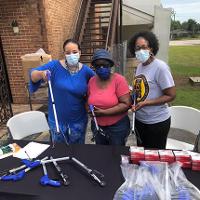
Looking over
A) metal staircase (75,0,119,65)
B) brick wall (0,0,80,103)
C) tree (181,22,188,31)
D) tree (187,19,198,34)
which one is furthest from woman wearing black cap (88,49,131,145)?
tree (181,22,188,31)

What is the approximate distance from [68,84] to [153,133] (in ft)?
3.15

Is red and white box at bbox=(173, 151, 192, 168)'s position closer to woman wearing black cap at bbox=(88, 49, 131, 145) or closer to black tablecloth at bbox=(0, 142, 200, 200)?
black tablecloth at bbox=(0, 142, 200, 200)

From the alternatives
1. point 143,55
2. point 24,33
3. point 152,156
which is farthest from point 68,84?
point 24,33

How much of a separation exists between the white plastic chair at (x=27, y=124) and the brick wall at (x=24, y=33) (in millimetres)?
3129

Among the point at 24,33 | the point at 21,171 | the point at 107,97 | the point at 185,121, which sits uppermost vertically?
the point at 24,33

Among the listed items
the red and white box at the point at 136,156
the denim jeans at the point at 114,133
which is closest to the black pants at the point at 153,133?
the denim jeans at the point at 114,133

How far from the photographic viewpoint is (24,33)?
5.84 m

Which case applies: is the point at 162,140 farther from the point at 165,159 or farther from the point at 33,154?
the point at 33,154

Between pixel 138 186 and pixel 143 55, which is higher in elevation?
pixel 143 55

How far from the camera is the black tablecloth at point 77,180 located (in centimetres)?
174

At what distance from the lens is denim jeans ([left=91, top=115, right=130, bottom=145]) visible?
252 centimetres

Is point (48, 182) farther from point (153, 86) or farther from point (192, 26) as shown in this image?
point (192, 26)

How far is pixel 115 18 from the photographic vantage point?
332 inches

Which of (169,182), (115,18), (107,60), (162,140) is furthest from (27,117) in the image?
(115,18)
